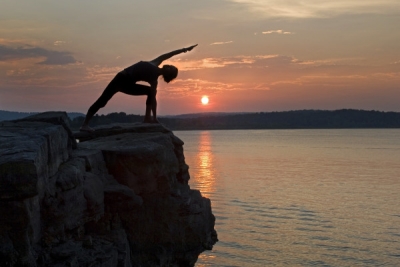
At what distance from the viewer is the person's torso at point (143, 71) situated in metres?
13.1

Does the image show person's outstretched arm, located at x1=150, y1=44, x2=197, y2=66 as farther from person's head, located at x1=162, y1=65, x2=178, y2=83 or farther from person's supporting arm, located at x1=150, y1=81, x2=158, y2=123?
person's supporting arm, located at x1=150, y1=81, x2=158, y2=123

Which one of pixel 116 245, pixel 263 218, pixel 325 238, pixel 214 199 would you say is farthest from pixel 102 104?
pixel 214 199

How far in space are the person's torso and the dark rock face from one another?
1399 millimetres

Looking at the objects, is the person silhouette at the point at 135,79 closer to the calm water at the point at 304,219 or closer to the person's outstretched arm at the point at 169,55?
the person's outstretched arm at the point at 169,55

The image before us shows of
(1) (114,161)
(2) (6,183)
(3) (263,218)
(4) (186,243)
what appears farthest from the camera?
(3) (263,218)

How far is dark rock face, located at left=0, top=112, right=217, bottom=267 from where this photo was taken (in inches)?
303

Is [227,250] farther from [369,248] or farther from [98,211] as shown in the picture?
[98,211]

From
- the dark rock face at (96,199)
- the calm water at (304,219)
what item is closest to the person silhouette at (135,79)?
the dark rock face at (96,199)

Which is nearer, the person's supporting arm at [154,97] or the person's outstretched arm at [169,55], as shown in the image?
the person's supporting arm at [154,97]

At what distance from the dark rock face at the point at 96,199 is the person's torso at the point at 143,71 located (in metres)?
1.40

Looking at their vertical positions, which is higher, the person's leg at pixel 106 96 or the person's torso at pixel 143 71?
the person's torso at pixel 143 71

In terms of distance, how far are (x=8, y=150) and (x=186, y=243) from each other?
608 centimetres

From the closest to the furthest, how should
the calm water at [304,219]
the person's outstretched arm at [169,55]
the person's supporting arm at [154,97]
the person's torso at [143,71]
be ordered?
the person's torso at [143,71], the person's supporting arm at [154,97], the person's outstretched arm at [169,55], the calm water at [304,219]

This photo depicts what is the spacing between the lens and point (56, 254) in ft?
27.0
